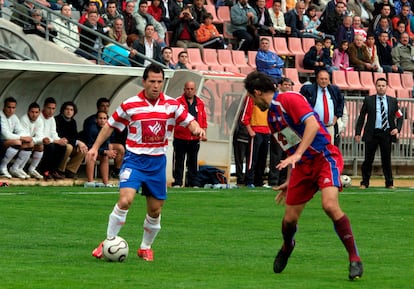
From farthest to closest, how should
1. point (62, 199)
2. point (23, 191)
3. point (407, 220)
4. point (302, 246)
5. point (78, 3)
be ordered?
point (78, 3)
point (23, 191)
point (62, 199)
point (407, 220)
point (302, 246)

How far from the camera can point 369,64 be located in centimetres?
3316

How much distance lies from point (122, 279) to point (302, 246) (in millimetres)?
3806

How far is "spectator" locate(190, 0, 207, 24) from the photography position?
97.5 ft

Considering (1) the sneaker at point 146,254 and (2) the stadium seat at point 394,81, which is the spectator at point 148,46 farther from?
(1) the sneaker at point 146,254

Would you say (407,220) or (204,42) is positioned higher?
(204,42)

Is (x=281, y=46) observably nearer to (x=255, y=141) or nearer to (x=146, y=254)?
(x=255, y=141)

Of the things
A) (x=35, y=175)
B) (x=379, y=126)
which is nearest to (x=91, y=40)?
(x=35, y=175)

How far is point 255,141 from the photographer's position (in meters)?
24.4

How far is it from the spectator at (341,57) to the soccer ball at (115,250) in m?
20.9

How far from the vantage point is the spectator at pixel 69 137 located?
23.7 meters

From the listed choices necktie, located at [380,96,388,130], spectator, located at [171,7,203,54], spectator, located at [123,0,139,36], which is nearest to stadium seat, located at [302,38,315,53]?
spectator, located at [171,7,203,54]

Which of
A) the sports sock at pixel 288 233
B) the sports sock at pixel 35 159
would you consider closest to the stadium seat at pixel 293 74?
the sports sock at pixel 35 159

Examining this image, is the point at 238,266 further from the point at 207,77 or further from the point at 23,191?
the point at 207,77

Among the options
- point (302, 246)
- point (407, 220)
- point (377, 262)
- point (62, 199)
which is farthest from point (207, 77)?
point (377, 262)
